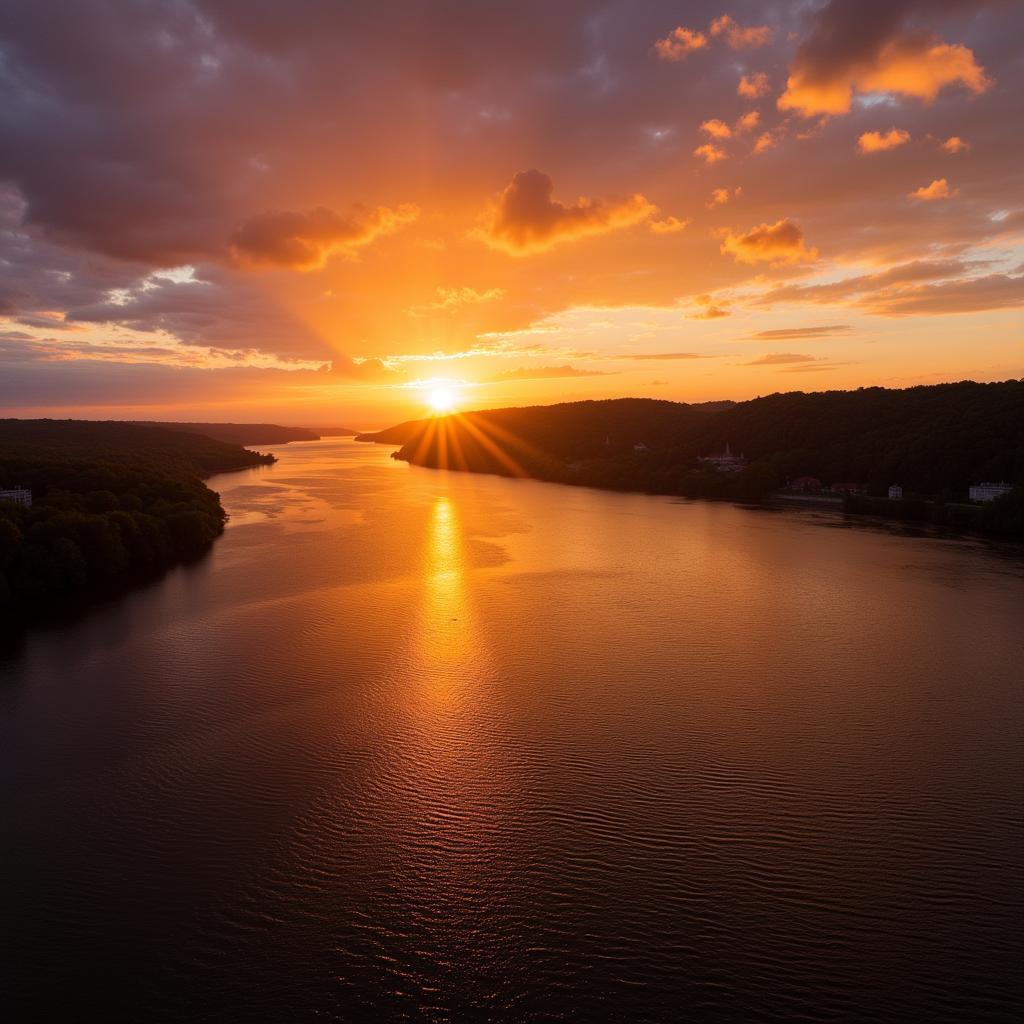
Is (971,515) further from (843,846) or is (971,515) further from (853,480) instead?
(843,846)

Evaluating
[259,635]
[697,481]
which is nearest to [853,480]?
[697,481]

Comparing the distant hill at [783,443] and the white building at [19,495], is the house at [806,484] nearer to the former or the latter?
the distant hill at [783,443]

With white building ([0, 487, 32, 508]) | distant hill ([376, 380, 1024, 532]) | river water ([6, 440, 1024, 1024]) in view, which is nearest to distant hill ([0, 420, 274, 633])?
white building ([0, 487, 32, 508])

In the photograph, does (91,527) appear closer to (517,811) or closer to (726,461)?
(517,811)

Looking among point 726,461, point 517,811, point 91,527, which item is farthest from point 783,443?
point 517,811

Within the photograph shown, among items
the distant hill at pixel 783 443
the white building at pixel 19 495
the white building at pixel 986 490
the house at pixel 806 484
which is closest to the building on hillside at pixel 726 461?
the distant hill at pixel 783 443
